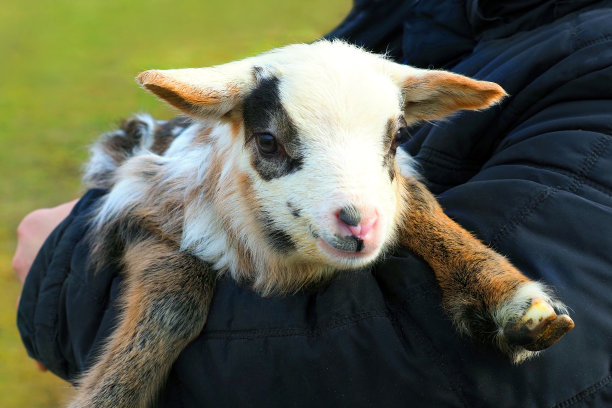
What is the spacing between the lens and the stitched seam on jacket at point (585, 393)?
1.72 metres

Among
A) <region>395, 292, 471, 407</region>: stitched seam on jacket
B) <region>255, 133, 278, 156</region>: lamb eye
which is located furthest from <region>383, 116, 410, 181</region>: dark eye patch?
<region>395, 292, 471, 407</region>: stitched seam on jacket

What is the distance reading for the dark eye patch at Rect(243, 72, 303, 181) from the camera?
7.27 feet

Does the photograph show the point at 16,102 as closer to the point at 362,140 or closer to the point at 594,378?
the point at 362,140

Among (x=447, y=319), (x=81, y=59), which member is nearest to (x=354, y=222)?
(x=447, y=319)

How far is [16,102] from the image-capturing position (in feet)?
31.9

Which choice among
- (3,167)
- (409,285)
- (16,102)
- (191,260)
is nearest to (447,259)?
(409,285)

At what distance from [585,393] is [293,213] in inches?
41.7

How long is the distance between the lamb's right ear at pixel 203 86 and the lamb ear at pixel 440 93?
60cm

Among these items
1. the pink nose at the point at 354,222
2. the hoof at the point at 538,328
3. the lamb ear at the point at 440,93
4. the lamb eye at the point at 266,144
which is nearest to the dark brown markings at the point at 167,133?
the lamb eye at the point at 266,144

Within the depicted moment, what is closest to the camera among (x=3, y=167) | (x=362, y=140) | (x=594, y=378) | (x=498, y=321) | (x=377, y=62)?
(x=594, y=378)

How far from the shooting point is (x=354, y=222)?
1.98 meters

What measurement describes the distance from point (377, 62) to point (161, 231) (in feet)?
3.80

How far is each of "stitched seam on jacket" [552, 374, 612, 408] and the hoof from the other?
0.15 metres

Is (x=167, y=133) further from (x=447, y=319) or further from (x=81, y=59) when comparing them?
(x=81, y=59)
